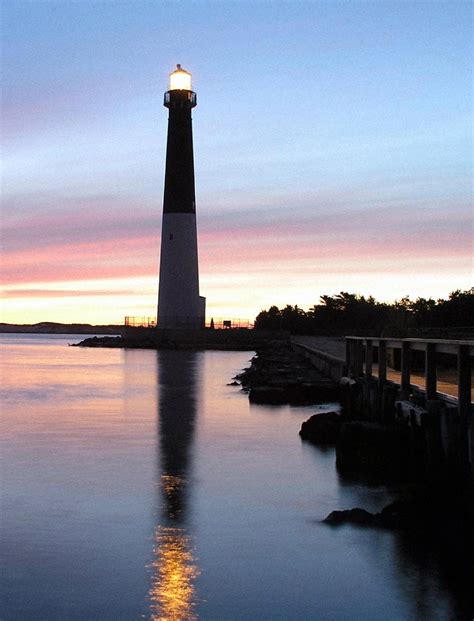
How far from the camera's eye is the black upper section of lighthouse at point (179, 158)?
46.6 m

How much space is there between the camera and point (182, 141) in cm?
4681

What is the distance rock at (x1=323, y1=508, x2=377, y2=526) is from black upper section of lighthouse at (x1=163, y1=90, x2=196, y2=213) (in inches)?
1573

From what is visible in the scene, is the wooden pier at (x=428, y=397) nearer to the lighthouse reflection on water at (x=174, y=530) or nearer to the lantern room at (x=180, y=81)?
the lighthouse reflection on water at (x=174, y=530)

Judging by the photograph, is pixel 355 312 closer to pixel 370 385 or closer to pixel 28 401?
pixel 28 401

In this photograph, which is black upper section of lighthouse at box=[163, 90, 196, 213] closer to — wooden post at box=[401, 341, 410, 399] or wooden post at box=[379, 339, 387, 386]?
wooden post at box=[379, 339, 387, 386]

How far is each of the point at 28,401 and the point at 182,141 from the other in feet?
86.5

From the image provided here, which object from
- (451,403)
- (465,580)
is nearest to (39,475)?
(451,403)

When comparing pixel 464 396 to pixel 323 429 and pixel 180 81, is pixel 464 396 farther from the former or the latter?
pixel 180 81

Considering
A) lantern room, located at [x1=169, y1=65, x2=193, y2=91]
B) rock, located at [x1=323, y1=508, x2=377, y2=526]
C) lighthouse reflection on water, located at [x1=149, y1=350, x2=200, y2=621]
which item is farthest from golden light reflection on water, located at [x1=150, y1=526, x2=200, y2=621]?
lantern room, located at [x1=169, y1=65, x2=193, y2=91]

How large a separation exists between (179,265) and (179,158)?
6.11 m

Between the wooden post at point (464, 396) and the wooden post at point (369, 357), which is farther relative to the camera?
the wooden post at point (369, 357)

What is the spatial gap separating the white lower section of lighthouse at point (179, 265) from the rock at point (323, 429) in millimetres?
34456

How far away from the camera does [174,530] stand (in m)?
7.88

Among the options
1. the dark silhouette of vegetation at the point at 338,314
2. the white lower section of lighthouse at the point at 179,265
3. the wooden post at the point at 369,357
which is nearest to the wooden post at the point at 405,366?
the wooden post at the point at 369,357
